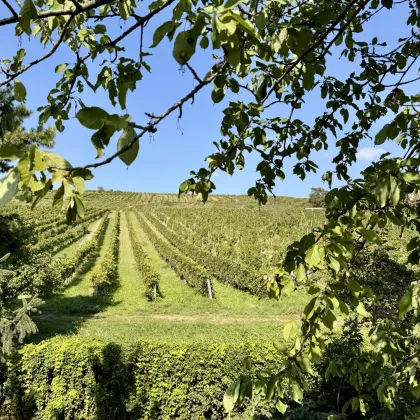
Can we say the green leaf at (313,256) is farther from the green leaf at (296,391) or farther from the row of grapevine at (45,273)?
the row of grapevine at (45,273)

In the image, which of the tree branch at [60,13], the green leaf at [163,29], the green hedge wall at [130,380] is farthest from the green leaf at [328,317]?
the green hedge wall at [130,380]

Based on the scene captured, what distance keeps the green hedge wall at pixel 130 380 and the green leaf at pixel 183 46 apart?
26.2 ft

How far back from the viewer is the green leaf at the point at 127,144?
93 cm

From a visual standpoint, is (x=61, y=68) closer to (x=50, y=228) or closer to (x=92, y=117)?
(x=92, y=117)

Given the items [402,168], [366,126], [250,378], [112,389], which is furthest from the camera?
[112,389]

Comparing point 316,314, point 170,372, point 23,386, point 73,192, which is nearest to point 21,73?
point 73,192

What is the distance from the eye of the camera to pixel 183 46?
1011mm

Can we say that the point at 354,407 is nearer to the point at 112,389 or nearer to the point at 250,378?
the point at 250,378

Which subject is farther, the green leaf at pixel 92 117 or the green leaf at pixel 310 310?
A: the green leaf at pixel 310 310

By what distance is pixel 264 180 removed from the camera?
2.95 meters

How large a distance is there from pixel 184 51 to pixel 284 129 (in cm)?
209

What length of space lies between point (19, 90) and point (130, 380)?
26.2ft

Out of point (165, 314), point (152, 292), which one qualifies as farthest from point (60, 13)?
point (152, 292)

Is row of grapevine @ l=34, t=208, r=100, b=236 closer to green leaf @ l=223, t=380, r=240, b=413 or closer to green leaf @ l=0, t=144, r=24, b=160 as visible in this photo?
green leaf @ l=223, t=380, r=240, b=413
